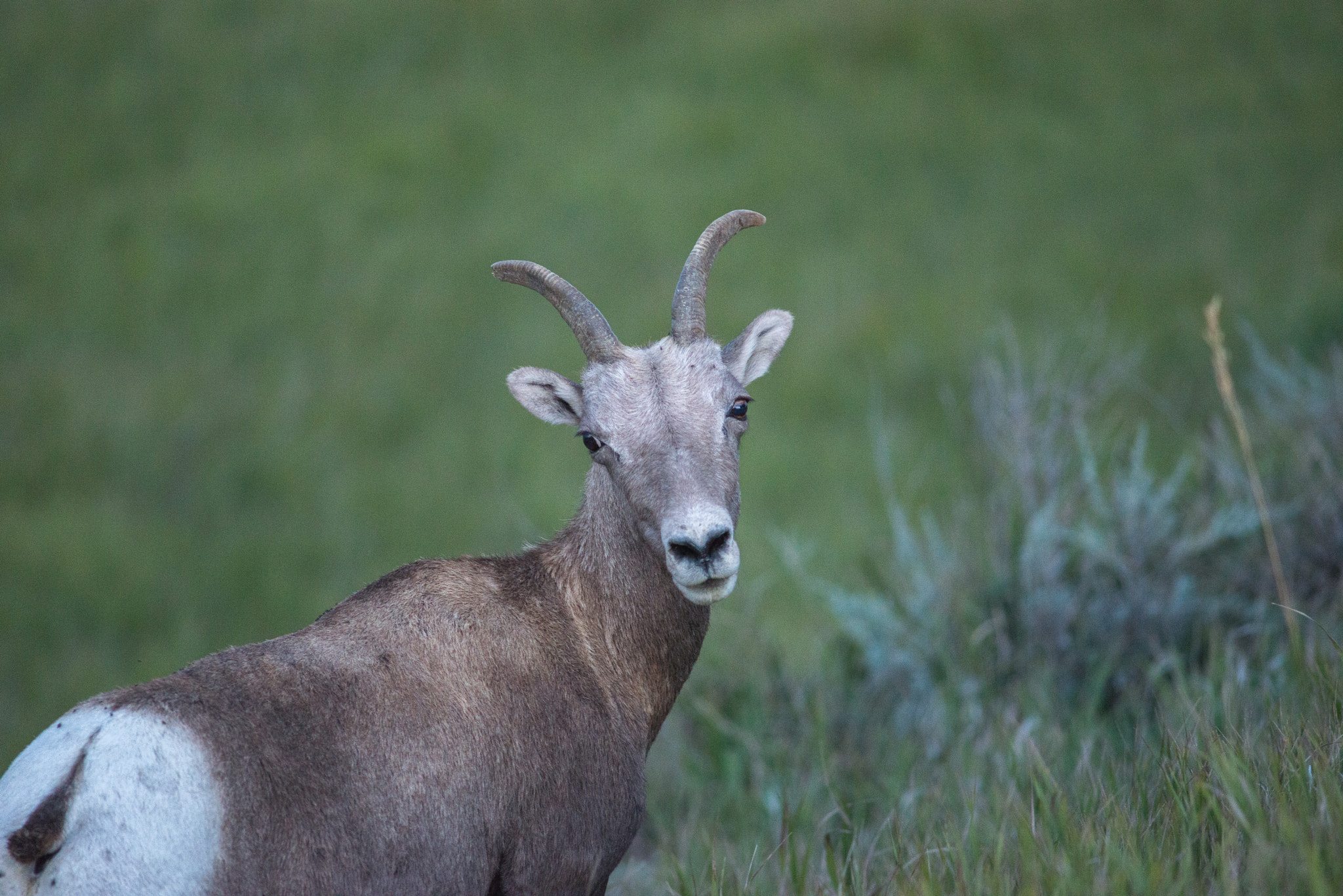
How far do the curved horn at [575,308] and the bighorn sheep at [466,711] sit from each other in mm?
16

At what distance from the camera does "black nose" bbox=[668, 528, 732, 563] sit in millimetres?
4012

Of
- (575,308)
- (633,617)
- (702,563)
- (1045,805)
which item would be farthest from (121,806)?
(1045,805)

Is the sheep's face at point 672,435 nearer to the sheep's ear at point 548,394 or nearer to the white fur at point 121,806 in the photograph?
the sheep's ear at point 548,394

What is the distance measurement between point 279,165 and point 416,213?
2.10 meters

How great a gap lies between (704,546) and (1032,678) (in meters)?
4.12

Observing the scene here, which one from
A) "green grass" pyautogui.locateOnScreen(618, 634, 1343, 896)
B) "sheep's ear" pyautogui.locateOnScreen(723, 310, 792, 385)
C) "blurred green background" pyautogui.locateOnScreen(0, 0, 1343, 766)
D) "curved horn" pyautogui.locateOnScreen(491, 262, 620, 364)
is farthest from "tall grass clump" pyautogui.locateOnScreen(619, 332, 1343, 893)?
"blurred green background" pyautogui.locateOnScreen(0, 0, 1343, 766)

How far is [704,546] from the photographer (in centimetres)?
400

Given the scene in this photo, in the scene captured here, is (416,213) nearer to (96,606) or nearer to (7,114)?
(7,114)

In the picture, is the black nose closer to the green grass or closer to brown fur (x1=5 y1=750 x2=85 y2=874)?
the green grass

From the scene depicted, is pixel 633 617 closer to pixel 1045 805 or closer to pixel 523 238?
pixel 1045 805

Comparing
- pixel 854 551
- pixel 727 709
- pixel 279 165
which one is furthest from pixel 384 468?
pixel 727 709

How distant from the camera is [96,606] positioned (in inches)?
493

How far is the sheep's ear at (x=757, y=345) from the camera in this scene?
211 inches

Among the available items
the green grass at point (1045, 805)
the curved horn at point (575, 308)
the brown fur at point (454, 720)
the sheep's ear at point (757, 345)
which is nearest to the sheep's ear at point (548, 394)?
the curved horn at point (575, 308)
